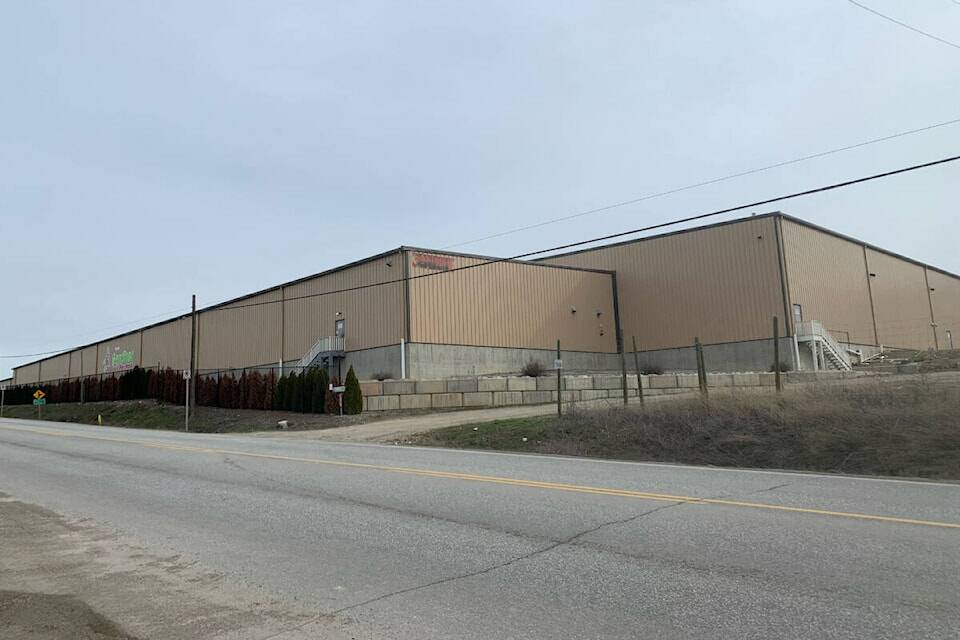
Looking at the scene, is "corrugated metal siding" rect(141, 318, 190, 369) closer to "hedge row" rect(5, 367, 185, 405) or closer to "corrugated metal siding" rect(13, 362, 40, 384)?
"hedge row" rect(5, 367, 185, 405)

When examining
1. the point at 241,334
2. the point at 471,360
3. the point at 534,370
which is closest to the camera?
the point at 534,370

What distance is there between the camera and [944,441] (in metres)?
12.3

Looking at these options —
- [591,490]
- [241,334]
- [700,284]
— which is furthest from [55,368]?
[591,490]

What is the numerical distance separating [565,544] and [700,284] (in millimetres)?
43885

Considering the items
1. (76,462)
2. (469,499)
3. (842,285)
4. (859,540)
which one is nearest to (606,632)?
(859,540)

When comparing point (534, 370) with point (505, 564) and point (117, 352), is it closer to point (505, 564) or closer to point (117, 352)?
point (505, 564)

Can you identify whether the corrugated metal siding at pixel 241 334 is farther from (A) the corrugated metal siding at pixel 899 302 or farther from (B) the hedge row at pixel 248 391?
(A) the corrugated metal siding at pixel 899 302

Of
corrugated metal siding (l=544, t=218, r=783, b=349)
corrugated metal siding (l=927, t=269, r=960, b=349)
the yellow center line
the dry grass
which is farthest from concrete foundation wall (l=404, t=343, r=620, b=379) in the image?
corrugated metal siding (l=927, t=269, r=960, b=349)

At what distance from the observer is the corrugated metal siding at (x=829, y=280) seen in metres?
45.3

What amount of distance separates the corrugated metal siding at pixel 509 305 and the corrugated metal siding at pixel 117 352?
48.2m

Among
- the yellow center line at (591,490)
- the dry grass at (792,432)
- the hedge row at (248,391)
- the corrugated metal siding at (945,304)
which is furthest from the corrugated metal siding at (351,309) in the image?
the corrugated metal siding at (945,304)

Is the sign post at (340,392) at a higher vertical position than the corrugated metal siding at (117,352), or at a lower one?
lower

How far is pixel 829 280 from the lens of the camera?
49.0 meters

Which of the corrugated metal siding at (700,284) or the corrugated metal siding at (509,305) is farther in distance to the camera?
the corrugated metal siding at (700,284)
